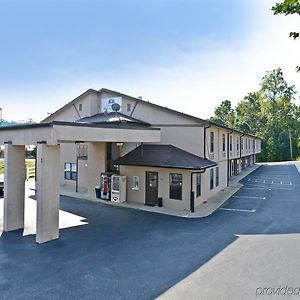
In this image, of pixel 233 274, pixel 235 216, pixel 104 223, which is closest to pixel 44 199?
pixel 104 223

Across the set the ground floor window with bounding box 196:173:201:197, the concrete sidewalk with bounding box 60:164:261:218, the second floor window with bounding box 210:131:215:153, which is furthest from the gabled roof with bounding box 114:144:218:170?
the concrete sidewalk with bounding box 60:164:261:218

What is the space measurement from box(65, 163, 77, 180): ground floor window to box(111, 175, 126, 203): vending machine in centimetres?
668

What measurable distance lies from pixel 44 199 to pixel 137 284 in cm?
510

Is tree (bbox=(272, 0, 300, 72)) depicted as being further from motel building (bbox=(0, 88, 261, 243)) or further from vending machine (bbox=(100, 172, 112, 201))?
vending machine (bbox=(100, 172, 112, 201))

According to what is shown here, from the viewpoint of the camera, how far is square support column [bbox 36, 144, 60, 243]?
33.9 feet

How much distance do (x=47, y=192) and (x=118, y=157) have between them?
26.9ft

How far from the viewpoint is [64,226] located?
1237 centimetres

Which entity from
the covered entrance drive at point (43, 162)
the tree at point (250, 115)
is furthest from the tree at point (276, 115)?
the covered entrance drive at point (43, 162)

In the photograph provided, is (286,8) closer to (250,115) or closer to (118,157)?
(118,157)

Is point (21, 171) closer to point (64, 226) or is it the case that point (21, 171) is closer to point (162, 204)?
point (64, 226)

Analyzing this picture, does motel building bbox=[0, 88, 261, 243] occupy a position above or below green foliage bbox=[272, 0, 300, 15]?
below

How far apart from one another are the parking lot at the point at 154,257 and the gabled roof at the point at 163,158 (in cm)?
277

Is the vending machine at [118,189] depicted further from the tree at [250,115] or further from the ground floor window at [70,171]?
the tree at [250,115]

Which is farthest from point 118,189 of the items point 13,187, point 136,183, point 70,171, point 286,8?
point 286,8
